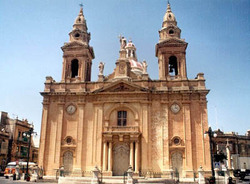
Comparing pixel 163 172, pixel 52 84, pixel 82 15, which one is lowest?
pixel 163 172

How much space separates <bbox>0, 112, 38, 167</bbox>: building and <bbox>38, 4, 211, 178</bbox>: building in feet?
61.4

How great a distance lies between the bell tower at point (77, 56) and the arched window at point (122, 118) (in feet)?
22.2

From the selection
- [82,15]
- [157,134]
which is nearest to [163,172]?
[157,134]

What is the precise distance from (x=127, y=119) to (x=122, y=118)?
0.63m

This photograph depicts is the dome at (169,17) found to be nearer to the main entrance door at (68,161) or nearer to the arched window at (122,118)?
the arched window at (122,118)

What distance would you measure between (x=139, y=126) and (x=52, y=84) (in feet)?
42.0

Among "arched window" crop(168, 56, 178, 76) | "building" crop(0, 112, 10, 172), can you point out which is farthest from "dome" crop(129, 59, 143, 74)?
"building" crop(0, 112, 10, 172)

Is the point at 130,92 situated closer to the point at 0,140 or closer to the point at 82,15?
the point at 82,15

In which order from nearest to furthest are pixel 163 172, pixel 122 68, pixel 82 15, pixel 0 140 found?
pixel 163 172 < pixel 122 68 < pixel 82 15 < pixel 0 140

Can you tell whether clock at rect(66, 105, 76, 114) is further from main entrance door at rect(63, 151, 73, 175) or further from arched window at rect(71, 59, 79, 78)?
arched window at rect(71, 59, 79, 78)

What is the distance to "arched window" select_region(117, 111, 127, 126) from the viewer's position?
30972 mm

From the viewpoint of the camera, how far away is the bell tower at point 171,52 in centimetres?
3275

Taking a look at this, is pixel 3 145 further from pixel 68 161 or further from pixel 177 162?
pixel 177 162

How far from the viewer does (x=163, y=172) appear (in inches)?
1107
